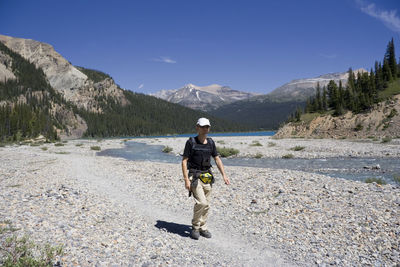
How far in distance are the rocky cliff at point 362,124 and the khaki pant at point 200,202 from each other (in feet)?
179

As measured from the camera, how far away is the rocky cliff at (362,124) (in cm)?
5009

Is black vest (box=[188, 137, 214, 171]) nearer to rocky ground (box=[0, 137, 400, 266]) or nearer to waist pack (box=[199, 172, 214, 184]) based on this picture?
waist pack (box=[199, 172, 214, 184])

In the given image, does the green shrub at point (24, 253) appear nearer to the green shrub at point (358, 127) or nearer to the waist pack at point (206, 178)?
the waist pack at point (206, 178)

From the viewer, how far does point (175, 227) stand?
757 centimetres

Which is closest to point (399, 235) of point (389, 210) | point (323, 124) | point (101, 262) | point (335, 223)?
point (335, 223)

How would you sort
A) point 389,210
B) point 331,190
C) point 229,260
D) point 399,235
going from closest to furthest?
point 229,260
point 399,235
point 389,210
point 331,190

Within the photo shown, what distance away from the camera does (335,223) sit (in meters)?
7.59

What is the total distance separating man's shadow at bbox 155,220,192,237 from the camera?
23.4 ft

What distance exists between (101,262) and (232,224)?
4.55m

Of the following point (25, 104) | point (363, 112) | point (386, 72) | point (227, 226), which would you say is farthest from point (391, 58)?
point (25, 104)

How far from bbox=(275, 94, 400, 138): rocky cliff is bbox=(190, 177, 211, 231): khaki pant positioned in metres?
54.7

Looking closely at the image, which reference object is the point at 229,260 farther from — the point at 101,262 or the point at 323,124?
the point at 323,124

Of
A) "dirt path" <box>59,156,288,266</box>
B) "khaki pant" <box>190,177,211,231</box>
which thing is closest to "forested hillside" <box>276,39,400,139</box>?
"dirt path" <box>59,156,288,266</box>

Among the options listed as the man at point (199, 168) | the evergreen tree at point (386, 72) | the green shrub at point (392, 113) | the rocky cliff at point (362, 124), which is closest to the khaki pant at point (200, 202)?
the man at point (199, 168)
